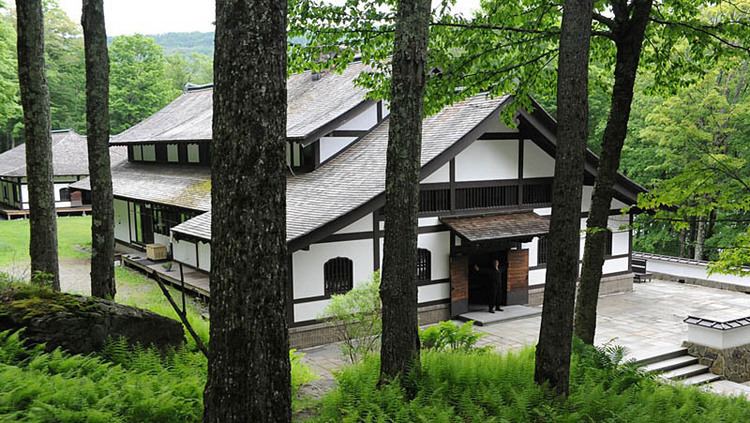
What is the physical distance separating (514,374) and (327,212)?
27.2 ft

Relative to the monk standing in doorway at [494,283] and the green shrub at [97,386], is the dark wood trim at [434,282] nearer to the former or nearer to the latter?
the monk standing in doorway at [494,283]

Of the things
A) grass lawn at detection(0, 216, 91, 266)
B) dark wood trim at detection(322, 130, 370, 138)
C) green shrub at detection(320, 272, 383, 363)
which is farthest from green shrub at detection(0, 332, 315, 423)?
grass lawn at detection(0, 216, 91, 266)

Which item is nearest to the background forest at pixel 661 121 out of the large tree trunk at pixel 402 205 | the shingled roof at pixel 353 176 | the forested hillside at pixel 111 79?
the forested hillside at pixel 111 79

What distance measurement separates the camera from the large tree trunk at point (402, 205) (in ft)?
23.1

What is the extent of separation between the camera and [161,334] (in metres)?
7.81

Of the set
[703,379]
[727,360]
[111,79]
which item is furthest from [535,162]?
[111,79]

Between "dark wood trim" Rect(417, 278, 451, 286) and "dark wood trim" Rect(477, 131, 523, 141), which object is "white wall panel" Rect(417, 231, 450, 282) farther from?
"dark wood trim" Rect(477, 131, 523, 141)

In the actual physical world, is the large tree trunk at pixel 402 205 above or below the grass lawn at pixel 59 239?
above

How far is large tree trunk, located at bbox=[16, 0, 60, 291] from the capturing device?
30.6ft

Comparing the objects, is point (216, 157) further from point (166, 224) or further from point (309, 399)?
point (166, 224)

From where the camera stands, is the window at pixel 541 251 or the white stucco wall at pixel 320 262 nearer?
the white stucco wall at pixel 320 262

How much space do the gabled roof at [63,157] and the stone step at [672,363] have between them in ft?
105

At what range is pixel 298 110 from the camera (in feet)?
70.5

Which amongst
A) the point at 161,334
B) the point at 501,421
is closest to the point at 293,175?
the point at 161,334
